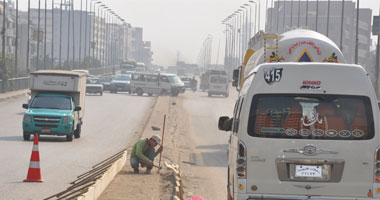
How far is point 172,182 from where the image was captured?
60.4 feet

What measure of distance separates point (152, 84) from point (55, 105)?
150 feet

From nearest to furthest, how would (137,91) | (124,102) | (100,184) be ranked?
1. (100,184)
2. (124,102)
3. (137,91)

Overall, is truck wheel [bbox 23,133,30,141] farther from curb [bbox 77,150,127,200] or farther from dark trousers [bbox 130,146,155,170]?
dark trousers [bbox 130,146,155,170]

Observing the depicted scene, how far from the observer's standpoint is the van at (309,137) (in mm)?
10789

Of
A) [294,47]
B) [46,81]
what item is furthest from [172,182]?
[46,81]

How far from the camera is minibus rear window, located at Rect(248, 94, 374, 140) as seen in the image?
427 inches

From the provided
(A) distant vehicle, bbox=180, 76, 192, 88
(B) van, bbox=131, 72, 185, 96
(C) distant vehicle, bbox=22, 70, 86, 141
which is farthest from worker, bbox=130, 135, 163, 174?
(A) distant vehicle, bbox=180, 76, 192, 88

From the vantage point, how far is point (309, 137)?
10.9 m

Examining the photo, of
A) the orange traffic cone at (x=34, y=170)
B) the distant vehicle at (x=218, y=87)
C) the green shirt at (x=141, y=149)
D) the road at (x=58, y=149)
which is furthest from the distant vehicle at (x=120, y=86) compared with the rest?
the orange traffic cone at (x=34, y=170)

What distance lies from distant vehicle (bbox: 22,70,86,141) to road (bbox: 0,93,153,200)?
1.52 feet

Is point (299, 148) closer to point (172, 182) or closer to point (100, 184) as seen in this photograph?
point (100, 184)

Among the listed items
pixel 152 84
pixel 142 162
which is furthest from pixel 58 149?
pixel 152 84

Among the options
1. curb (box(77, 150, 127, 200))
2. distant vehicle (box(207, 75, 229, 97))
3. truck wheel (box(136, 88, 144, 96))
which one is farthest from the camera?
distant vehicle (box(207, 75, 229, 97))

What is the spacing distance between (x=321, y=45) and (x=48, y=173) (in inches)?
263
